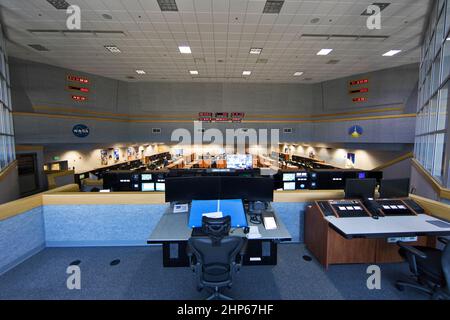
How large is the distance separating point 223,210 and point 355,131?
29.8ft

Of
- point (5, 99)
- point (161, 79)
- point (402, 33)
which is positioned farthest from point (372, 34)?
point (5, 99)

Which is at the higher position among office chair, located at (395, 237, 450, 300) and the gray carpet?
office chair, located at (395, 237, 450, 300)

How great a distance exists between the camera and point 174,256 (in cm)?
261

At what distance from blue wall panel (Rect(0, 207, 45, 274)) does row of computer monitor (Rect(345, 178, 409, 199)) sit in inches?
176

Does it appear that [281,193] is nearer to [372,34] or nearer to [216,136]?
[372,34]

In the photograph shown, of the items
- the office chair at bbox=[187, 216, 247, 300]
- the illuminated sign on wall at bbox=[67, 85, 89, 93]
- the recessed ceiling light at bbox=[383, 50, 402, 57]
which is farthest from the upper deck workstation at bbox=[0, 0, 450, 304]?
the recessed ceiling light at bbox=[383, 50, 402, 57]

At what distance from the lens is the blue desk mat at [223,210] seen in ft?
7.43

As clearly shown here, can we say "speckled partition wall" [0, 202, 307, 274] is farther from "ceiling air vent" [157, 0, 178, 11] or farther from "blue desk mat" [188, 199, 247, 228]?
"ceiling air vent" [157, 0, 178, 11]

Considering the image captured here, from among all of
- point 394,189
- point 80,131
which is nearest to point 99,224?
point 394,189

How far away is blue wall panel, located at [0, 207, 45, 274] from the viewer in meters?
2.48

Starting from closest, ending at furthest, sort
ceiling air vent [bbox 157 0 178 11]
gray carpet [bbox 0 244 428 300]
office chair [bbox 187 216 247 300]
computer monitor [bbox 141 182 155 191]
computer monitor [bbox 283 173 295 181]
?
1. office chair [bbox 187 216 247 300]
2. gray carpet [bbox 0 244 428 300]
3. ceiling air vent [bbox 157 0 178 11]
4. computer monitor [bbox 141 182 155 191]
5. computer monitor [bbox 283 173 295 181]

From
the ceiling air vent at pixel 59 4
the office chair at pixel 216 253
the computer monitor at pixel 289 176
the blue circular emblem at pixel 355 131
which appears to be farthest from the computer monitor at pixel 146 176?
the blue circular emblem at pixel 355 131

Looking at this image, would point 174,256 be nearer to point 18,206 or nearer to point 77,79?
point 18,206

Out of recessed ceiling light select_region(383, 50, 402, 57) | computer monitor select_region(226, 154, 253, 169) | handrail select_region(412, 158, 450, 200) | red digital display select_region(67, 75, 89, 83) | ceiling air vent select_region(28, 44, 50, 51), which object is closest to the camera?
handrail select_region(412, 158, 450, 200)
